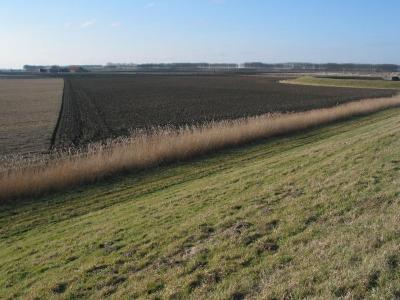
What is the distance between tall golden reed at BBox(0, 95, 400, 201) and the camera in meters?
14.6

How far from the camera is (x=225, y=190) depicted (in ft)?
39.6

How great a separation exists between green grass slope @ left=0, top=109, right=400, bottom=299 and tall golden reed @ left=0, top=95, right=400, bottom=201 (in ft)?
3.08

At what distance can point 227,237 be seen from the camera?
778 cm

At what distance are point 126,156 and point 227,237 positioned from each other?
34.2ft

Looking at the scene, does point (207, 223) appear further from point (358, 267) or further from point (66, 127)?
point (66, 127)

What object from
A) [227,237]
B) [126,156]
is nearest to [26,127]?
[126,156]

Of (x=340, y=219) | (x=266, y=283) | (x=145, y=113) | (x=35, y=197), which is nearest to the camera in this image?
(x=266, y=283)

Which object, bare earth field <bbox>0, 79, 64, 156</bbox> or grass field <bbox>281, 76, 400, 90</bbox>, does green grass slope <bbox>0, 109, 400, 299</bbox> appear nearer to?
bare earth field <bbox>0, 79, 64, 156</bbox>

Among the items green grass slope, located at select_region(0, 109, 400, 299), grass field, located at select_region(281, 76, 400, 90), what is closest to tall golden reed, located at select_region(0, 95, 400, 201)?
green grass slope, located at select_region(0, 109, 400, 299)

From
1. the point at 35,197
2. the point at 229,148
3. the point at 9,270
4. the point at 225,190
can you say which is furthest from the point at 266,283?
the point at 229,148

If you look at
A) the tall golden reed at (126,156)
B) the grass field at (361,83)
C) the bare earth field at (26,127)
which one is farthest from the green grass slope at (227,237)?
the grass field at (361,83)

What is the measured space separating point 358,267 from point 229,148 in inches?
624

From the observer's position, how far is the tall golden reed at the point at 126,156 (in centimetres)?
1458

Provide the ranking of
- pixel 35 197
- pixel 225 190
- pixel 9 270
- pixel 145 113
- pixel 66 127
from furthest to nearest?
pixel 145 113 < pixel 66 127 < pixel 35 197 < pixel 225 190 < pixel 9 270
